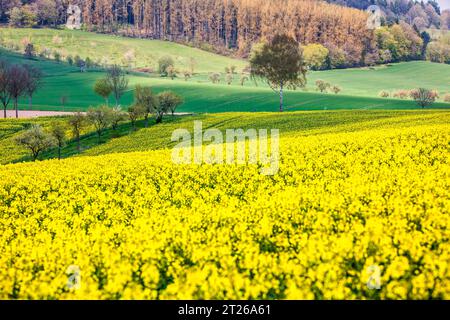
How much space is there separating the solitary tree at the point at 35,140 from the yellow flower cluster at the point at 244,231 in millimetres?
33152

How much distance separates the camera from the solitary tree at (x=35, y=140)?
5959 cm

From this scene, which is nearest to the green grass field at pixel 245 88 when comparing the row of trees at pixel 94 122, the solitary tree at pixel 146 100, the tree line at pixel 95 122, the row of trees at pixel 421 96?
the row of trees at pixel 421 96

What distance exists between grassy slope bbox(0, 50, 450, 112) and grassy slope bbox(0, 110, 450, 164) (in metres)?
32.8

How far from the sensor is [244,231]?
14.9 meters

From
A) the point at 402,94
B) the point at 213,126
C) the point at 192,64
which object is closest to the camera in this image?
the point at 213,126

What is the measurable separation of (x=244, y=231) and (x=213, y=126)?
2238 inches

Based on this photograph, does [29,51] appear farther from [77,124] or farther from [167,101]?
[77,124]

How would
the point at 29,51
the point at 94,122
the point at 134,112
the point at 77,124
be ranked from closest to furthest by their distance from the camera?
the point at 77,124
the point at 94,122
the point at 134,112
the point at 29,51

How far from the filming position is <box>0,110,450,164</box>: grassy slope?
55.4 metres

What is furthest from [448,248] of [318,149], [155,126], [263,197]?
[155,126]

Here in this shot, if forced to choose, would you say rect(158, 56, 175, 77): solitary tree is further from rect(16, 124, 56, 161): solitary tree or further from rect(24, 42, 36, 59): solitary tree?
rect(16, 124, 56, 161): solitary tree

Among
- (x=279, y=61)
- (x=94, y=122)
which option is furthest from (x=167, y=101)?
(x=279, y=61)

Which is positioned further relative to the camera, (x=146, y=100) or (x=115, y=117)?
(x=146, y=100)

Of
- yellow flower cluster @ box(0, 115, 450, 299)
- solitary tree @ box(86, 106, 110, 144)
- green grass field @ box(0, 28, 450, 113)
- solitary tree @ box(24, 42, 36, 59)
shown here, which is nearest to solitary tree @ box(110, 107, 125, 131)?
solitary tree @ box(86, 106, 110, 144)
